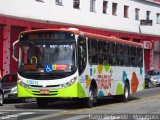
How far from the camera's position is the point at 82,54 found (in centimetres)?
2116

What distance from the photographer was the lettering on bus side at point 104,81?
2310cm

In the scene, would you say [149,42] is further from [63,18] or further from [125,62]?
[125,62]

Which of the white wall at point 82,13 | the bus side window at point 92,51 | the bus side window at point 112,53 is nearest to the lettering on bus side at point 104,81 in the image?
the bus side window at point 112,53

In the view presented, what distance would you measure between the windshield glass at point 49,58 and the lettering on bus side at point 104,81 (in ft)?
9.23

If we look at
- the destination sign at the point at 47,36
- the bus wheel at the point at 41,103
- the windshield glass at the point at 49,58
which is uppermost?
the destination sign at the point at 47,36

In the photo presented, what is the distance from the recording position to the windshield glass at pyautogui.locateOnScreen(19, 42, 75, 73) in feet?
67.6

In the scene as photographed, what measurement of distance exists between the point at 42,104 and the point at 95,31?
26.9 meters

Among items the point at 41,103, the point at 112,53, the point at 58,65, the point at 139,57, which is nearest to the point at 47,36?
the point at 58,65

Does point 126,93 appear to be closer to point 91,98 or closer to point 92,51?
point 91,98

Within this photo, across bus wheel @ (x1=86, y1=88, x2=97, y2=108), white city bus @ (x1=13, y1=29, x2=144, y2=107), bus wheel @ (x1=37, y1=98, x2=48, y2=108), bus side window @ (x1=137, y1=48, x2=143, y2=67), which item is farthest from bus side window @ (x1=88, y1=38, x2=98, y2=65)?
bus side window @ (x1=137, y1=48, x2=143, y2=67)

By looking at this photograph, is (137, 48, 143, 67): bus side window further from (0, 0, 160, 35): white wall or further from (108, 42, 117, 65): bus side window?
(0, 0, 160, 35): white wall

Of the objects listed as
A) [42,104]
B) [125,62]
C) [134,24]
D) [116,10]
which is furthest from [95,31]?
[42,104]

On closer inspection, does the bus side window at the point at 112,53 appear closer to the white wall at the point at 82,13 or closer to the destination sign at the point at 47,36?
the destination sign at the point at 47,36

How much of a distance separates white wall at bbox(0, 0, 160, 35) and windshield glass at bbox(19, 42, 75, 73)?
626 inches
